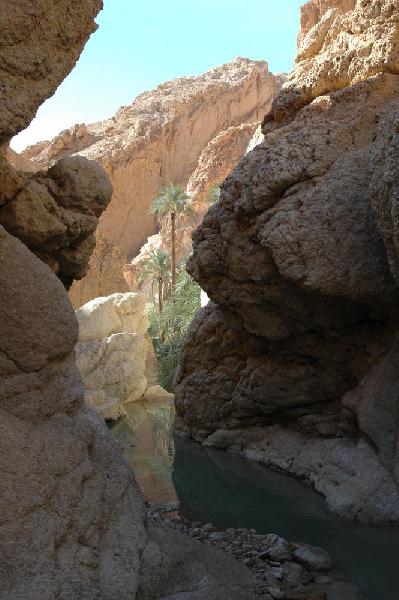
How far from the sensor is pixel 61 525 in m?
6.35

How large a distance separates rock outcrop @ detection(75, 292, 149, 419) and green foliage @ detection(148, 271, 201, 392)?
1710 mm

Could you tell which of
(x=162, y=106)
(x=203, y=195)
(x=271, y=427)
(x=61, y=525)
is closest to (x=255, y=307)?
(x=271, y=427)

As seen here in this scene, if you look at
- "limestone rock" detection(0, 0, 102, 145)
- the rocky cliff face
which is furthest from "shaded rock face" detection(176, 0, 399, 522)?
the rocky cliff face

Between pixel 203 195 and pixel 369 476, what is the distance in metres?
42.6

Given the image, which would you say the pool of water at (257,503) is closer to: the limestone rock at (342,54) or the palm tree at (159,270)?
the limestone rock at (342,54)

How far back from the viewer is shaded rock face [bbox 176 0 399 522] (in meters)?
10.9

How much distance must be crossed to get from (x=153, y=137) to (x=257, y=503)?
49.4m

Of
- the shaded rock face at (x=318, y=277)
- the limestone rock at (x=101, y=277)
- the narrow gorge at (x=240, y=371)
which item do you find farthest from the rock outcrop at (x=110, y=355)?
the limestone rock at (x=101, y=277)

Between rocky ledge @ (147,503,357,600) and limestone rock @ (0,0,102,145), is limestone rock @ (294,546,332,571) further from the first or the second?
limestone rock @ (0,0,102,145)

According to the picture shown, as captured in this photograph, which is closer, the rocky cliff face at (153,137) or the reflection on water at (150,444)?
the reflection on water at (150,444)

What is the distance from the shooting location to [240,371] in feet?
50.4

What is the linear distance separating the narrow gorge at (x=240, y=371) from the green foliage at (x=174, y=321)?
527 cm

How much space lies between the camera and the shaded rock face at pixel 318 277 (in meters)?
10.9

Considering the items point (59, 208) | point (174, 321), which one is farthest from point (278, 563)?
point (174, 321)
